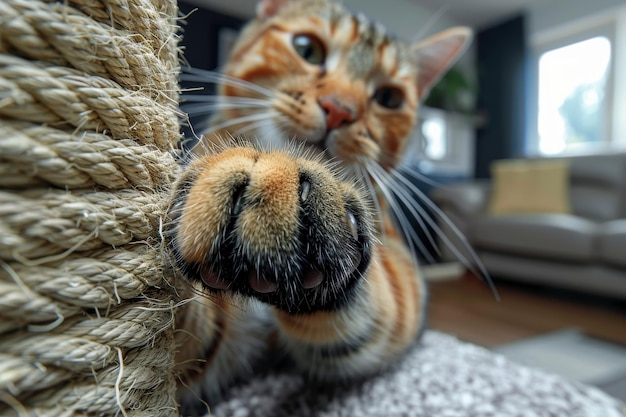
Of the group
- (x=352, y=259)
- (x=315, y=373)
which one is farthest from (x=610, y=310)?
(x=352, y=259)

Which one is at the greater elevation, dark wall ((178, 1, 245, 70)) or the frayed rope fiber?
dark wall ((178, 1, 245, 70))

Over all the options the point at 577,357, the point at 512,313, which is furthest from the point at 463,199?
the point at 577,357

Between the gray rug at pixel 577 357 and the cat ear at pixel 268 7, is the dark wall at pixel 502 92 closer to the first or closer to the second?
the gray rug at pixel 577 357

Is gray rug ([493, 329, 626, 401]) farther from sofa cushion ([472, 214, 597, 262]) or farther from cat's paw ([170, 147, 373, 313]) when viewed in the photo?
cat's paw ([170, 147, 373, 313])

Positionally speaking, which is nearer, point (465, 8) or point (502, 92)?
point (465, 8)

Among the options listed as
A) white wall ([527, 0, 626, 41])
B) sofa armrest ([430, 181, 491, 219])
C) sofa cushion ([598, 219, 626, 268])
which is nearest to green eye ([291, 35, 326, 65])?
sofa cushion ([598, 219, 626, 268])

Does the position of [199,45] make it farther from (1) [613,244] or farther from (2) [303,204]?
(1) [613,244]

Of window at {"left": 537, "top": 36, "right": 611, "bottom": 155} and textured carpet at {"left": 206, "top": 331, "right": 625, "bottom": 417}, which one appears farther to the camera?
window at {"left": 537, "top": 36, "right": 611, "bottom": 155}
